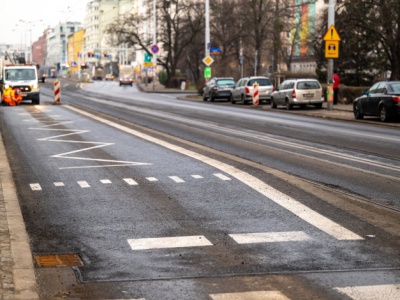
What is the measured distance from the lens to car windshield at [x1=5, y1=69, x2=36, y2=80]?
5284cm

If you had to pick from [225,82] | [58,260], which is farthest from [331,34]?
[58,260]

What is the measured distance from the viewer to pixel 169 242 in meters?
8.82

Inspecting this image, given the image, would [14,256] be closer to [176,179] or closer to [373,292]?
[373,292]

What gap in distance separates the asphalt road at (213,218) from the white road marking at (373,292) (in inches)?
0.6

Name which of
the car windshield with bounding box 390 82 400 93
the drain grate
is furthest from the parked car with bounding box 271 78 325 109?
the drain grate

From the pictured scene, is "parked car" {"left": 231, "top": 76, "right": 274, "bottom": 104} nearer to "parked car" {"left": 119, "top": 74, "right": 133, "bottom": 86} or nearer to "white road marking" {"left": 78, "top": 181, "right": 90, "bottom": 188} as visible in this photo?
"white road marking" {"left": 78, "top": 181, "right": 90, "bottom": 188}

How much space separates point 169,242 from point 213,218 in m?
1.45

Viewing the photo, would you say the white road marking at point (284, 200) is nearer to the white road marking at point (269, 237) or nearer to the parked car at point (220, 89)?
the white road marking at point (269, 237)

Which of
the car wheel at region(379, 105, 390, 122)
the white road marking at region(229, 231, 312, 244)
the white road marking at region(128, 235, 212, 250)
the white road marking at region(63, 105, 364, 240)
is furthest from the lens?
the car wheel at region(379, 105, 390, 122)

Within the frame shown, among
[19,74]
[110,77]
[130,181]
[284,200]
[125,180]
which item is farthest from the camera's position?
[110,77]

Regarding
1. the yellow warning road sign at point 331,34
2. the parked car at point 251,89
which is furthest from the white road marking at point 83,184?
the parked car at point 251,89

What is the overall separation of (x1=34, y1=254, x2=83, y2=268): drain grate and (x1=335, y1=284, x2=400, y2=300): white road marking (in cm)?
239

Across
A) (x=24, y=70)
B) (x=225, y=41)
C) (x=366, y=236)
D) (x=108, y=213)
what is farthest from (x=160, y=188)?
(x=225, y=41)

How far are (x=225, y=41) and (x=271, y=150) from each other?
225ft
